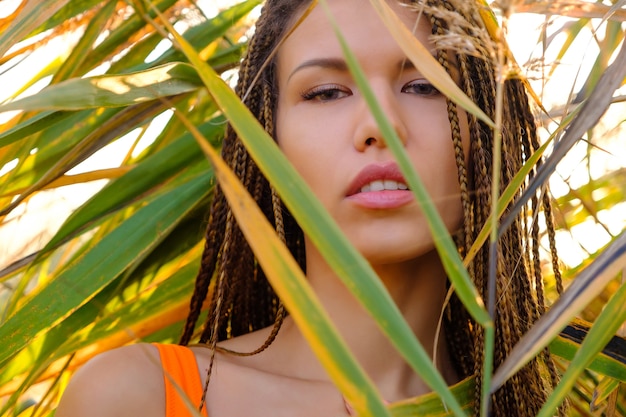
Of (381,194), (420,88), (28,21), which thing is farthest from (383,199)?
(28,21)

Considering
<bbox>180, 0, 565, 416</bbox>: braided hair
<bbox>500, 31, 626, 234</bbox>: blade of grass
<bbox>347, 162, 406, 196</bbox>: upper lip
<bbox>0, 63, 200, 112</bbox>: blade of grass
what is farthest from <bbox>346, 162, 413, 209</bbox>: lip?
<bbox>500, 31, 626, 234</bbox>: blade of grass

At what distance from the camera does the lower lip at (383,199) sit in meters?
1.12

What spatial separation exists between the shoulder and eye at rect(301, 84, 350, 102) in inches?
17.1

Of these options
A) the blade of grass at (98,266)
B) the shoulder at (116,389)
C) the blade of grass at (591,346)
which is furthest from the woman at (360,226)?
the blade of grass at (591,346)

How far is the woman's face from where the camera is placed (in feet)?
3.72

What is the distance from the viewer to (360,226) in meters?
1.14

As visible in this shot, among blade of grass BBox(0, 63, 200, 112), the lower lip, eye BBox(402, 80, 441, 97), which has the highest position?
blade of grass BBox(0, 63, 200, 112)

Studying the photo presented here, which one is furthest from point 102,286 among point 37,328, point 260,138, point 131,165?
point 260,138

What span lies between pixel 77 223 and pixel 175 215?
16cm

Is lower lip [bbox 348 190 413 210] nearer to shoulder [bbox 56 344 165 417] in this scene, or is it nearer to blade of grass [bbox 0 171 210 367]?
shoulder [bbox 56 344 165 417]

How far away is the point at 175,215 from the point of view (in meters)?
1.50

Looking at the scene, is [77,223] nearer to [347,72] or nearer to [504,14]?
[347,72]

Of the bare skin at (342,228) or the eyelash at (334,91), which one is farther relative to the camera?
the eyelash at (334,91)

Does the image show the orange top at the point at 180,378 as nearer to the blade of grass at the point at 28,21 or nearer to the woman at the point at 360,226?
the woman at the point at 360,226
